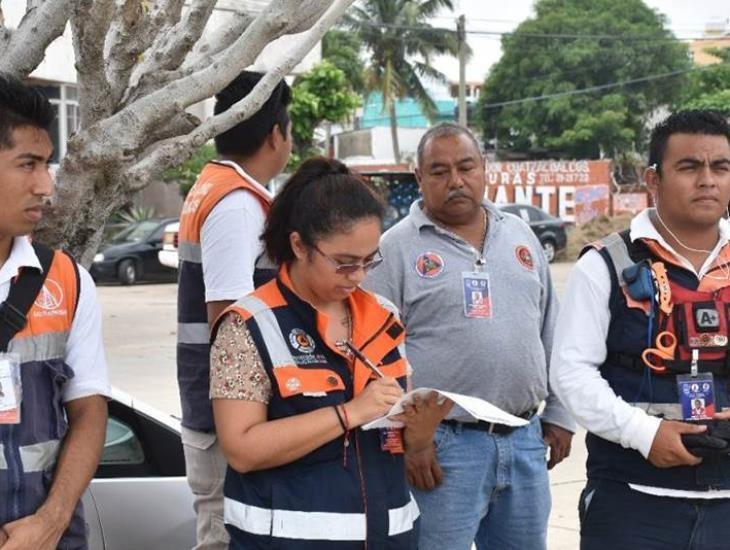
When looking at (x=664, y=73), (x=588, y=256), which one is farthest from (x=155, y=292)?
(x=664, y=73)

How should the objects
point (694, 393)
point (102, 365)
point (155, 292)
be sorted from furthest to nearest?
point (155, 292) → point (694, 393) → point (102, 365)

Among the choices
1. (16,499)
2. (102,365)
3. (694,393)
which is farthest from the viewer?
(694,393)

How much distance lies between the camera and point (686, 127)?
121 inches

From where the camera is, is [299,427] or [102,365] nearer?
[299,427]

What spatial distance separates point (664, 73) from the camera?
163ft

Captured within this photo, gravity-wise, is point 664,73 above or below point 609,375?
above

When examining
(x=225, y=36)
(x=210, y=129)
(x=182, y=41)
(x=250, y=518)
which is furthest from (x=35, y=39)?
(x=250, y=518)

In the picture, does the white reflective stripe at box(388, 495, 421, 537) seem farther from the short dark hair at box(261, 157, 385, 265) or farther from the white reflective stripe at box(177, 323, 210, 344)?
the white reflective stripe at box(177, 323, 210, 344)

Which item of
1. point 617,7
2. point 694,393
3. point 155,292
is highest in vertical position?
point 617,7

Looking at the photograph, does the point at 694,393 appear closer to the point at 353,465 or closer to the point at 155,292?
the point at 353,465

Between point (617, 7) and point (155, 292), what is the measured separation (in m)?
34.5

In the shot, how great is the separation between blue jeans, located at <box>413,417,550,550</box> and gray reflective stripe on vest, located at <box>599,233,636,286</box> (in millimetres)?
777

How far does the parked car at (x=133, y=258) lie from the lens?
2367 centimetres

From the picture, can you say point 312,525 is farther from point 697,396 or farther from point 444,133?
point 444,133
